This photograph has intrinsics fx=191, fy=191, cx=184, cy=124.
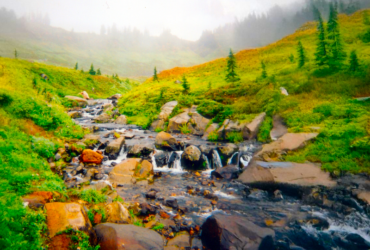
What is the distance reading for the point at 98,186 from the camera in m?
8.45

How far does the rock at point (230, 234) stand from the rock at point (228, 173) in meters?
4.68

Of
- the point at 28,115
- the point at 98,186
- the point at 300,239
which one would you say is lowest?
the point at 300,239

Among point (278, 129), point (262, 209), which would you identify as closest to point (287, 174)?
point (262, 209)

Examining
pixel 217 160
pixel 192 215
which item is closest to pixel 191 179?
pixel 217 160

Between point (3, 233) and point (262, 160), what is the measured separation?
10505 mm

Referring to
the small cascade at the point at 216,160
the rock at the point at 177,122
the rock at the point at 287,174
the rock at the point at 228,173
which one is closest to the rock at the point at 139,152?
the small cascade at the point at 216,160

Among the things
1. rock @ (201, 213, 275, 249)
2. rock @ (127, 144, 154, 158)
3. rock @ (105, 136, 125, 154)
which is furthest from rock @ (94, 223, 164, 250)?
rock @ (105, 136, 125, 154)

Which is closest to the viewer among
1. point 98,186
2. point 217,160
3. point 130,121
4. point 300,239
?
point 300,239

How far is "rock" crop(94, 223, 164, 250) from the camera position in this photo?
457 cm

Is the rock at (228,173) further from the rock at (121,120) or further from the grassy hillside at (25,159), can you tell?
the rock at (121,120)

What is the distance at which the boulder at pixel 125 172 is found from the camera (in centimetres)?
1022

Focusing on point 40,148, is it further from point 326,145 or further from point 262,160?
point 326,145

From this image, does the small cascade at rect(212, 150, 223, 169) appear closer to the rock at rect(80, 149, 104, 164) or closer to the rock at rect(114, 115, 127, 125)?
the rock at rect(80, 149, 104, 164)

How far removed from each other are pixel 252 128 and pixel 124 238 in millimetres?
13697
